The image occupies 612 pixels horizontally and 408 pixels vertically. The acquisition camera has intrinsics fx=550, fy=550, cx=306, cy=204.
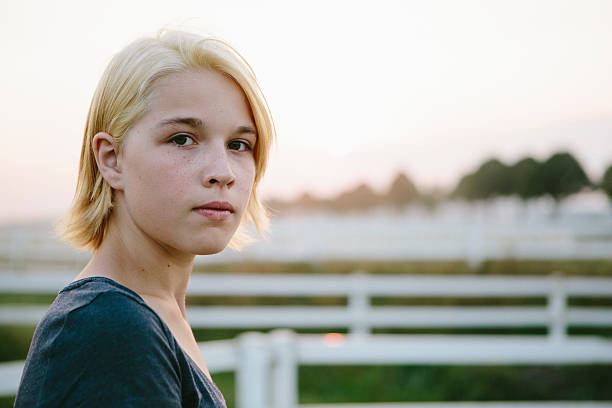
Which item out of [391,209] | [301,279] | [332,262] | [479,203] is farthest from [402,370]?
[479,203]

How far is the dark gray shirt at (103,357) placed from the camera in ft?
2.63

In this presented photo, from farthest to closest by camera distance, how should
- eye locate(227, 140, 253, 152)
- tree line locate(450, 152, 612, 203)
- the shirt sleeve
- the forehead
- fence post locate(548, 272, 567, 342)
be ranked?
tree line locate(450, 152, 612, 203)
fence post locate(548, 272, 567, 342)
eye locate(227, 140, 253, 152)
the forehead
the shirt sleeve

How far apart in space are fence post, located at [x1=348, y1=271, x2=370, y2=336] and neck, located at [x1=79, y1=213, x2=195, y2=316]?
6.57 metres

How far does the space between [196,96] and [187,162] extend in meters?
0.13

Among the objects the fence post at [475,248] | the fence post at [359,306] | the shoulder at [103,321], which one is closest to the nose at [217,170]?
the shoulder at [103,321]

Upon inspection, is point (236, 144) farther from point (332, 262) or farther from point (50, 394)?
point (332, 262)

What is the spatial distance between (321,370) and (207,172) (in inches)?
198

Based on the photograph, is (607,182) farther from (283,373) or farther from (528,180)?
(283,373)

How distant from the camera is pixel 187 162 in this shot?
1.07 metres

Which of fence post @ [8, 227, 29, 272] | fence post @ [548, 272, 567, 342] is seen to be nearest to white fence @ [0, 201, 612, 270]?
fence post @ [8, 227, 29, 272]

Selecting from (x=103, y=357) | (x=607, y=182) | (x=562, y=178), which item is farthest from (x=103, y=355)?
(x=562, y=178)

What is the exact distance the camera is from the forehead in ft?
3.49

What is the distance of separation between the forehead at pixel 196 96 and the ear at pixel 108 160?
0.46 feet

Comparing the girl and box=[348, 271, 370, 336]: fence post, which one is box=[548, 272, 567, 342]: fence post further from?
the girl
